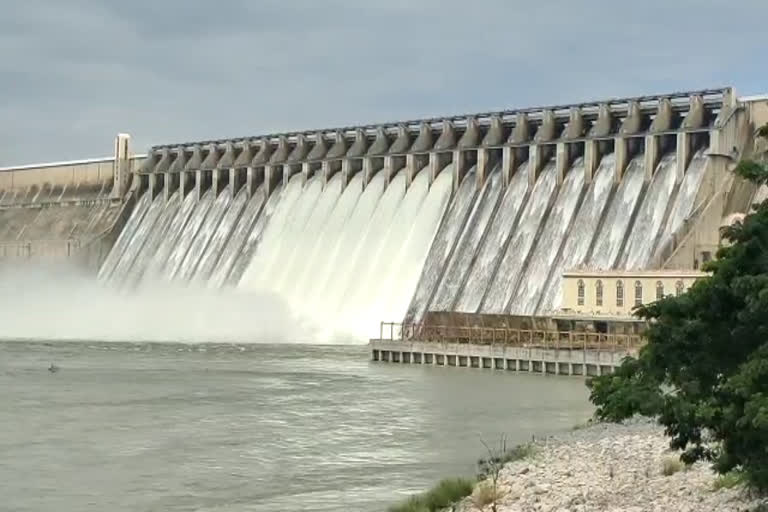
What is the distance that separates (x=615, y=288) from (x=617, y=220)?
5128mm

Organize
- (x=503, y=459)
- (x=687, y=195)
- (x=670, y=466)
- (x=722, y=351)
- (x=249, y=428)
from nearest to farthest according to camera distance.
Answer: (x=722, y=351)
(x=670, y=466)
(x=503, y=459)
(x=249, y=428)
(x=687, y=195)

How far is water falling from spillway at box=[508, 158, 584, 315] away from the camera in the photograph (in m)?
44.8

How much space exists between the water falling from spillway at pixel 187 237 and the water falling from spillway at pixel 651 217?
26.9 metres

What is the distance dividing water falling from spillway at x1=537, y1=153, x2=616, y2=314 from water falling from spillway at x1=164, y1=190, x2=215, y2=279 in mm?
24076

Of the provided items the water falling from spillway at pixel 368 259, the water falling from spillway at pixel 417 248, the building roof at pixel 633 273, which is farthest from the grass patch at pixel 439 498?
the water falling from spillway at pixel 368 259

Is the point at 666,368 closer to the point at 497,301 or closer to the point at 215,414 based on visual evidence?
the point at 215,414

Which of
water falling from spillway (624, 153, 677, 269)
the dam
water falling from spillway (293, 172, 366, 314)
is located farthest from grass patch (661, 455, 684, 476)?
water falling from spillway (293, 172, 366, 314)

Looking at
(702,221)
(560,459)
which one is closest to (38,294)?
(702,221)

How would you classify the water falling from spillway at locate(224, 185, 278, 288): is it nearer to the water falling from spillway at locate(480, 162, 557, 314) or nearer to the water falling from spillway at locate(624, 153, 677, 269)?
the water falling from spillway at locate(480, 162, 557, 314)

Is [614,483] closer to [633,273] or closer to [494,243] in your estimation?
[633,273]

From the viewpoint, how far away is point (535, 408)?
91.9 ft

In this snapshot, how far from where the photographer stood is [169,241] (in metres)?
64.9

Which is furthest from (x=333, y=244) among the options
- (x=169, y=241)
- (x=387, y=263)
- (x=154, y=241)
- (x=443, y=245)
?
(x=154, y=241)

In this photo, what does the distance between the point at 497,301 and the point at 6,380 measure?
63.8 ft
